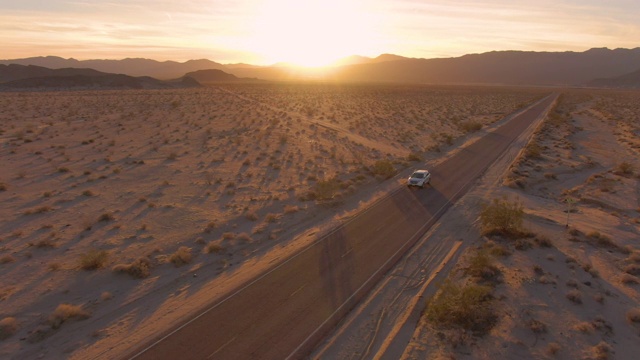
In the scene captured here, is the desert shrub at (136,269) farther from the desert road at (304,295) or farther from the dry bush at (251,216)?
the dry bush at (251,216)

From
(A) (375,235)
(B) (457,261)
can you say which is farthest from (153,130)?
(B) (457,261)

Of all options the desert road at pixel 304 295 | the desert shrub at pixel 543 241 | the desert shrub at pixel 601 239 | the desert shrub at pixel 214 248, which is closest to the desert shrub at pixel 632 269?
the desert shrub at pixel 601 239

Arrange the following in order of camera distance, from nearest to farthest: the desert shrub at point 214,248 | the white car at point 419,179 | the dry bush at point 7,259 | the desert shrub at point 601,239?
the dry bush at point 7,259 → the desert shrub at point 214,248 → the desert shrub at point 601,239 → the white car at point 419,179

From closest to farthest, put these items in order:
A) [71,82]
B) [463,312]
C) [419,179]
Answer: [463,312] < [419,179] < [71,82]

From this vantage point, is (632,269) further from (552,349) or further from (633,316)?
(552,349)

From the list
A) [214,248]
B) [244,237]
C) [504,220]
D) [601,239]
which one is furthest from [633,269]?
[214,248]
